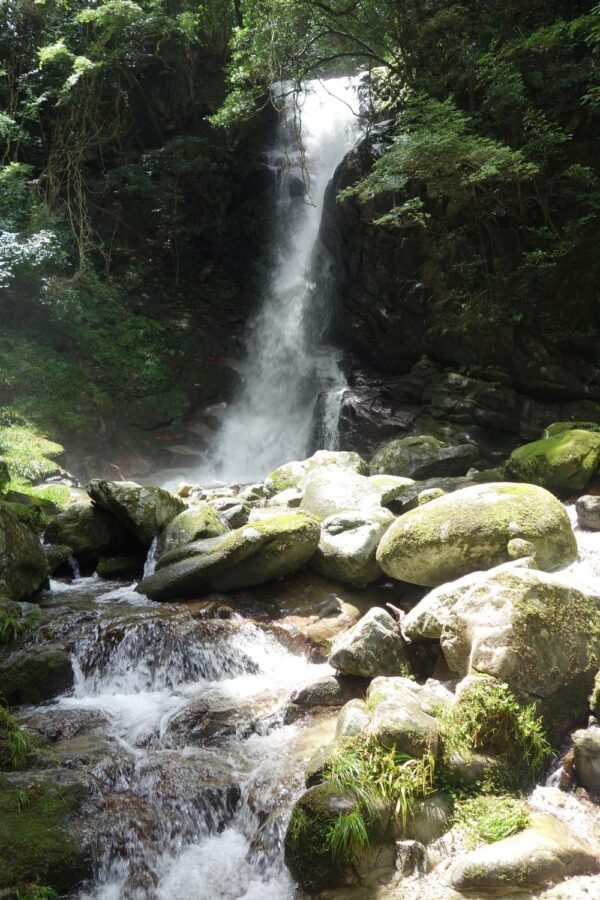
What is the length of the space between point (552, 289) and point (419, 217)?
10.1 ft

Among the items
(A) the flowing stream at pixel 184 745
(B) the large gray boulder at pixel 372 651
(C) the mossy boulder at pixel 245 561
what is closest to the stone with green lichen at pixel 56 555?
(A) the flowing stream at pixel 184 745

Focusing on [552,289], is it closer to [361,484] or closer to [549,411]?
[549,411]

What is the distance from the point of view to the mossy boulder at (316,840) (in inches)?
119

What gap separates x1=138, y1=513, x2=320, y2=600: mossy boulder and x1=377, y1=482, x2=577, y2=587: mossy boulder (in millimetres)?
1191

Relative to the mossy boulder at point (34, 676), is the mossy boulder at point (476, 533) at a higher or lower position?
higher

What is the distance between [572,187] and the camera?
424 inches

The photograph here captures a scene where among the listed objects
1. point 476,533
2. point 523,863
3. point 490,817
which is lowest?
point 490,817

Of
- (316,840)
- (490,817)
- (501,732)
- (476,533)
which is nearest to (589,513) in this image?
(476,533)

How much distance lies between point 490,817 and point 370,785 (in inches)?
27.4

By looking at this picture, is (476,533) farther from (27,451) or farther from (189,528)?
(27,451)

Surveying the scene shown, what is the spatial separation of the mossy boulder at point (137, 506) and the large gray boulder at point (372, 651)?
3.94 metres

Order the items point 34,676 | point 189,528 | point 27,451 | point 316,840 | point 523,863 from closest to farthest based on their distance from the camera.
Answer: point 523,863, point 316,840, point 34,676, point 189,528, point 27,451

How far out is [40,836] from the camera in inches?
123

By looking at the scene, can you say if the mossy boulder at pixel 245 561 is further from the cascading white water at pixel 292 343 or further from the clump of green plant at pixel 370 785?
the cascading white water at pixel 292 343
